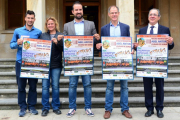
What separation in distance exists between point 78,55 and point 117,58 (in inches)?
32.0

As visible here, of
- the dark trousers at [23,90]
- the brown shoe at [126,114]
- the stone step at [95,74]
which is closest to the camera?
the brown shoe at [126,114]

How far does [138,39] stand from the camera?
12.8 feet

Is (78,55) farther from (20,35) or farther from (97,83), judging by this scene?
(97,83)

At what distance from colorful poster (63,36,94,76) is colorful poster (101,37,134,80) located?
0.31 metres

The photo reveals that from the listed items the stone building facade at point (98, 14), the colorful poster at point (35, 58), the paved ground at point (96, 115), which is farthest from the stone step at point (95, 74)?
the stone building facade at point (98, 14)

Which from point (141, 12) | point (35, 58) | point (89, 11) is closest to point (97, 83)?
point (35, 58)

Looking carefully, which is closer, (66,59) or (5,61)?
(66,59)

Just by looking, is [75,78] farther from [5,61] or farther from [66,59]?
[5,61]

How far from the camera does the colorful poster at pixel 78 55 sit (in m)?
3.88

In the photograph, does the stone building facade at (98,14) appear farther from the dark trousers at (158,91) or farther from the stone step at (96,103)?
the dark trousers at (158,91)

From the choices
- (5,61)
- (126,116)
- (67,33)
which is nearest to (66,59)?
(67,33)

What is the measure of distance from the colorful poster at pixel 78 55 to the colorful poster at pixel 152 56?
103 centimetres

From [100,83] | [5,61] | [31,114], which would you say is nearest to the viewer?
[31,114]

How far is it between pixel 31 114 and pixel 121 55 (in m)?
2.40
